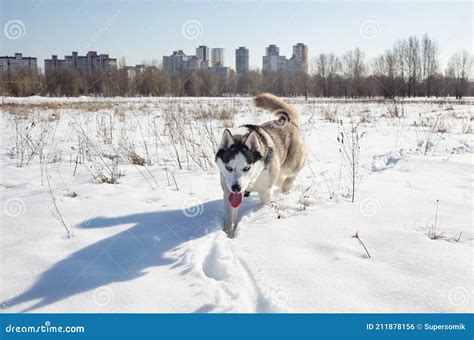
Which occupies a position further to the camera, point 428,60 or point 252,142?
point 428,60

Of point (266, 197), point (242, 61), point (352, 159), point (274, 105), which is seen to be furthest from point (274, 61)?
point (266, 197)

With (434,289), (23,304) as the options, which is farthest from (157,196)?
(434,289)

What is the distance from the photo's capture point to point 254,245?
10.4 feet

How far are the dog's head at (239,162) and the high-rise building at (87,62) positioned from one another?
4978 centimetres

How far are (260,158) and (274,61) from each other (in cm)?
5684

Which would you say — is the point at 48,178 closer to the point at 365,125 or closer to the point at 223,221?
the point at 223,221

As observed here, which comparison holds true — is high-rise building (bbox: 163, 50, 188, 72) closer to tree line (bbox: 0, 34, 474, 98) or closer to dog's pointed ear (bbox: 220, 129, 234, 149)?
tree line (bbox: 0, 34, 474, 98)

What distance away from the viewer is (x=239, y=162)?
3.62 meters

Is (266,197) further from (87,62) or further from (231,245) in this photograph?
(87,62)

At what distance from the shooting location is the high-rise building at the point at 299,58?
1596 inches

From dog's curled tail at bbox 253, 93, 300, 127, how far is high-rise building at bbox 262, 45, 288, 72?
4803cm

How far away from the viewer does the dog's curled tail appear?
5223 mm

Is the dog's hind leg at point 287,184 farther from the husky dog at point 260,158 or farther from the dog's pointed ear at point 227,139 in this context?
the dog's pointed ear at point 227,139

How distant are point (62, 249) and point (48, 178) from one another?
2561 mm
